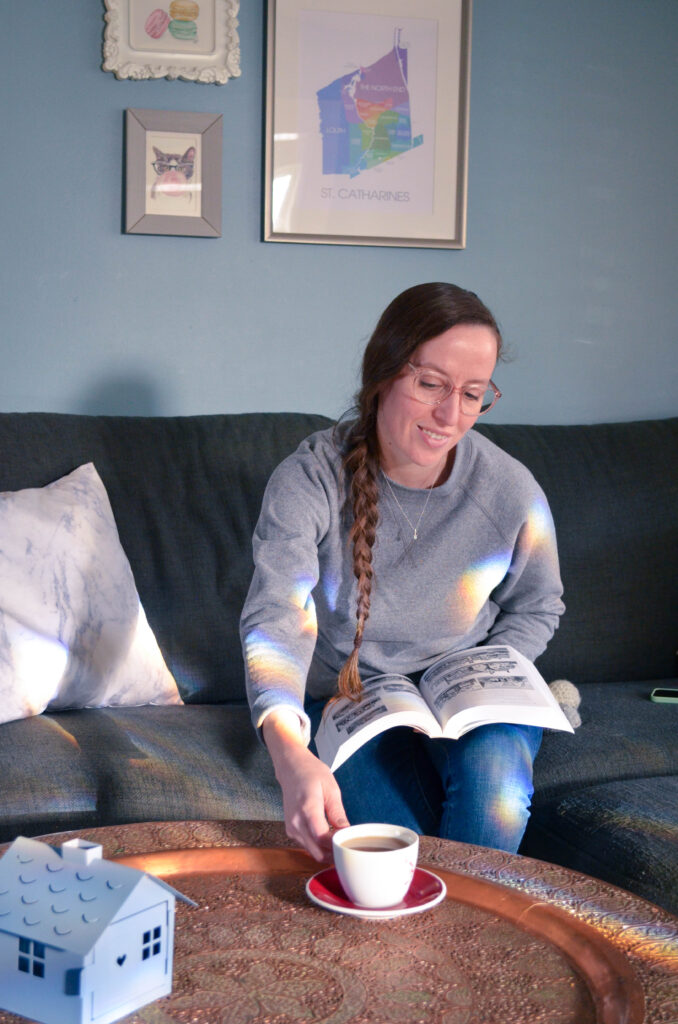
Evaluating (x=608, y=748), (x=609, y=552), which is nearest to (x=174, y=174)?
(x=609, y=552)

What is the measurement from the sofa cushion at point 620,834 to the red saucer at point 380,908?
17.4 inches

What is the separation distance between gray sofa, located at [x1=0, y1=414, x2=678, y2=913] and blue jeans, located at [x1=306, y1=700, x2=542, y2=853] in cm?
13

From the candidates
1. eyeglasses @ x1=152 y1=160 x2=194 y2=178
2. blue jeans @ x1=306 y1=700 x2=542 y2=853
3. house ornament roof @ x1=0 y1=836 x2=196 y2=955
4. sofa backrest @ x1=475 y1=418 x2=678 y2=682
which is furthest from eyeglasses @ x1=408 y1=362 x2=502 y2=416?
eyeglasses @ x1=152 y1=160 x2=194 y2=178

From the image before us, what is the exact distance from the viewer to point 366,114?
240 centimetres

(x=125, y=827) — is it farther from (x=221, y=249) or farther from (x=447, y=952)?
(x=221, y=249)

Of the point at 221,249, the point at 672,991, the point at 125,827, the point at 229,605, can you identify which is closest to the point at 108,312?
the point at 221,249

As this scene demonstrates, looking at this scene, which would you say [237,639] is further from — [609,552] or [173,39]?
[173,39]

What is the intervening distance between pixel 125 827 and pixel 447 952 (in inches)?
14.6

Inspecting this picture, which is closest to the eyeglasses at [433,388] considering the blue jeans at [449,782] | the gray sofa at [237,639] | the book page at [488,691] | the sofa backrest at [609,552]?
the book page at [488,691]

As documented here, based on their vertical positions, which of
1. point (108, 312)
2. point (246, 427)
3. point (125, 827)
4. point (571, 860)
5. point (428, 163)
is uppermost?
point (428, 163)

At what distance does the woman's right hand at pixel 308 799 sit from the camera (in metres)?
1.03

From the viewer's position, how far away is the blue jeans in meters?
1.38

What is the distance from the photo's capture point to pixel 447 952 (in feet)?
2.86

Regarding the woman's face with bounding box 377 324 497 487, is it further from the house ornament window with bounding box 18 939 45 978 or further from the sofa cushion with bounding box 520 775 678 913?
the house ornament window with bounding box 18 939 45 978
